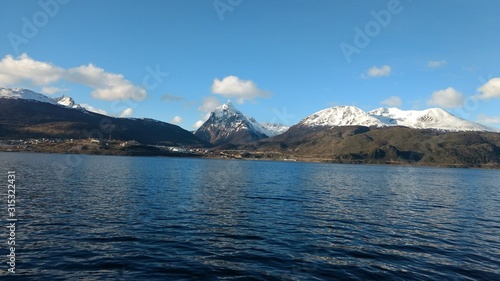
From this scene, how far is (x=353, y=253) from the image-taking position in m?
37.5

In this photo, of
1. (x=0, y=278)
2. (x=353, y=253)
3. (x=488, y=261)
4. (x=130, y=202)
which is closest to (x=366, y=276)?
(x=353, y=253)

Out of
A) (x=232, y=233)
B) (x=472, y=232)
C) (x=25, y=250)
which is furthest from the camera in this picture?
(x=472, y=232)

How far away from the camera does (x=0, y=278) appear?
87.6 feet

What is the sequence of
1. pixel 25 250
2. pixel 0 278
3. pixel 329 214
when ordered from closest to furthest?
pixel 0 278 → pixel 25 250 → pixel 329 214

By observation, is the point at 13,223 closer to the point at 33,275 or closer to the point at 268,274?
the point at 33,275

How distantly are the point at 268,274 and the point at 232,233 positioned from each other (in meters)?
15.4

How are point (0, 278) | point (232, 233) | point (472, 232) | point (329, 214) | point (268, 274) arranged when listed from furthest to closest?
point (329, 214) → point (472, 232) → point (232, 233) → point (268, 274) → point (0, 278)

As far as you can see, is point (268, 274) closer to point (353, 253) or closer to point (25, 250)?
point (353, 253)

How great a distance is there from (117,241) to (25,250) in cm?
870

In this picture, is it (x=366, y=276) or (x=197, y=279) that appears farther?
(x=366, y=276)

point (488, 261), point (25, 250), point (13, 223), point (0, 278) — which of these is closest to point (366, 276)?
point (488, 261)

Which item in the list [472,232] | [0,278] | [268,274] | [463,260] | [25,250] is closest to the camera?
[0,278]

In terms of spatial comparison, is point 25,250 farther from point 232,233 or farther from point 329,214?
point 329,214

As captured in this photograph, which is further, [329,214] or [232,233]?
[329,214]
